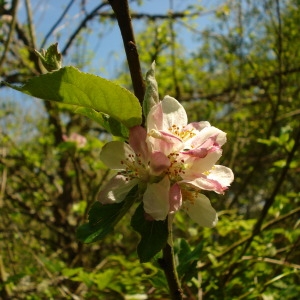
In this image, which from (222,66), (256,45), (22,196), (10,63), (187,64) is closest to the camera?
(22,196)

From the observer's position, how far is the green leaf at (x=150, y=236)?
793 millimetres

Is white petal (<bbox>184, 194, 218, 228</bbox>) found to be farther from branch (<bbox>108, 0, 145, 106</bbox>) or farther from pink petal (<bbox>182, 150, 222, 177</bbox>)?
branch (<bbox>108, 0, 145, 106</bbox>)

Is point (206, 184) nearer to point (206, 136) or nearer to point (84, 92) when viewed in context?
point (206, 136)

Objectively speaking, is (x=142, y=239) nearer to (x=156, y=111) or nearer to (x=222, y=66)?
(x=156, y=111)

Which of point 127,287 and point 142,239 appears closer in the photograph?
point 142,239

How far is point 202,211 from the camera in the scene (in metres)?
0.91

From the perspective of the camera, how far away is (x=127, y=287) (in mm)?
1791

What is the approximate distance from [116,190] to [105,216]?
60 mm

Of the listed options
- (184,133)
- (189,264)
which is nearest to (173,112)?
(184,133)

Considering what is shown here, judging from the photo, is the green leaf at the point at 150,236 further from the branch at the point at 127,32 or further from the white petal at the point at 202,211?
the branch at the point at 127,32

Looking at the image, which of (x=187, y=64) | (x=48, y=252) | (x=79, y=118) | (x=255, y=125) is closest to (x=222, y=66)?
(x=187, y=64)

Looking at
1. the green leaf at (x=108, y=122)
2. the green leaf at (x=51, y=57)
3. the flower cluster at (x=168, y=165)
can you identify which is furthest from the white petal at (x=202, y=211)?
the green leaf at (x=51, y=57)

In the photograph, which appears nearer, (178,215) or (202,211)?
(202,211)

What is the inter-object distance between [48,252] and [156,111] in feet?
12.5
